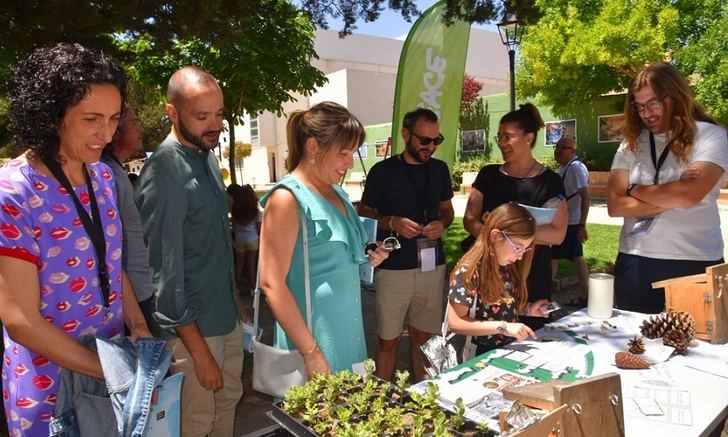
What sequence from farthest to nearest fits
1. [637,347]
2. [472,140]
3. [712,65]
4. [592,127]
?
1. [472,140]
2. [592,127]
3. [712,65]
4. [637,347]

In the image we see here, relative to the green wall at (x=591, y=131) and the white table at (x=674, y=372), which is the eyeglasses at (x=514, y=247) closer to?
the white table at (x=674, y=372)

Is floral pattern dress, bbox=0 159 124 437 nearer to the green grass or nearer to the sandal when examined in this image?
the sandal

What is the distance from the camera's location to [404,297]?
3.20 meters

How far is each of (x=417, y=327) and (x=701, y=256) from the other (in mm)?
1714

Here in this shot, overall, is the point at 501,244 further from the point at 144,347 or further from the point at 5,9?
the point at 5,9

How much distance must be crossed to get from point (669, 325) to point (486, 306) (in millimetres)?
753

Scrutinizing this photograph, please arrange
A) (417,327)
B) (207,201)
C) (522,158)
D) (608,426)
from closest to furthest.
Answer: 1. (608,426)
2. (207,201)
3. (522,158)
4. (417,327)

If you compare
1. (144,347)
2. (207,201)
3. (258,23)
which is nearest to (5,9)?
(207,201)

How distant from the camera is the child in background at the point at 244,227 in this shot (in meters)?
6.30

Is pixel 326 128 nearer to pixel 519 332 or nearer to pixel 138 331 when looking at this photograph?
pixel 138 331

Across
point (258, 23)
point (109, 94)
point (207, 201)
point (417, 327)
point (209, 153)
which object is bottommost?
point (417, 327)

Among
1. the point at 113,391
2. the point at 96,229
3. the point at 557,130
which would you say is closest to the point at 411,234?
the point at 96,229

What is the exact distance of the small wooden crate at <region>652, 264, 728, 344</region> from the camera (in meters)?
2.10

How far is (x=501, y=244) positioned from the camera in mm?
2348
